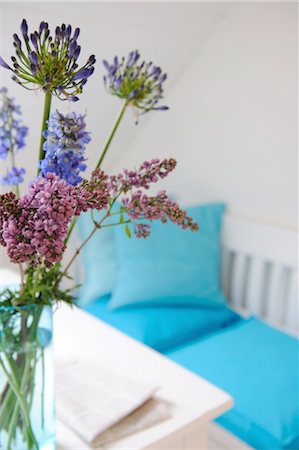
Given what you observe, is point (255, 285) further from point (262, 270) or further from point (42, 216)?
point (42, 216)

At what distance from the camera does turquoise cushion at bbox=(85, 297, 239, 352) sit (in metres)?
1.55

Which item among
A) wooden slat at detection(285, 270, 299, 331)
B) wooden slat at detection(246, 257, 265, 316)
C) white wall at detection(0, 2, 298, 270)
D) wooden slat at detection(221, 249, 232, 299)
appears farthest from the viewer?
wooden slat at detection(221, 249, 232, 299)

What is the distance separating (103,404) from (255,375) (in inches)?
25.5

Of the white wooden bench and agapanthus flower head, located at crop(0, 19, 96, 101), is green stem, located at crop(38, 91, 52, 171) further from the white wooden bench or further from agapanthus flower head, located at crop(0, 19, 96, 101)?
the white wooden bench

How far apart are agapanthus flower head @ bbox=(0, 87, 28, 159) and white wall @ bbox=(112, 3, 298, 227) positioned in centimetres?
28

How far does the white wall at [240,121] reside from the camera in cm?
110

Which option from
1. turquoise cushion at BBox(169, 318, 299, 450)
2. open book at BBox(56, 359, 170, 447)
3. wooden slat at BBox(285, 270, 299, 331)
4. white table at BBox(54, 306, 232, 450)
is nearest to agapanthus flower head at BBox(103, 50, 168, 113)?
white table at BBox(54, 306, 232, 450)

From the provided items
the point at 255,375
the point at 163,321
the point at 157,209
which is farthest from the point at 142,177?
the point at 163,321

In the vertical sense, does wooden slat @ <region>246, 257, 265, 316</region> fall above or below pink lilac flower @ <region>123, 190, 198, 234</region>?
below

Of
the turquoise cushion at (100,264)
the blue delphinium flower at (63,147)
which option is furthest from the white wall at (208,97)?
the turquoise cushion at (100,264)

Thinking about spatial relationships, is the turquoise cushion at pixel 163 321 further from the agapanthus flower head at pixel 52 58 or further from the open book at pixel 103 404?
the agapanthus flower head at pixel 52 58

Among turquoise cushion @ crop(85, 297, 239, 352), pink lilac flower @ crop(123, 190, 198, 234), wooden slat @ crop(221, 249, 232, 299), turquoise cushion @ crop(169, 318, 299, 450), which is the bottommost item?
turquoise cushion @ crop(169, 318, 299, 450)

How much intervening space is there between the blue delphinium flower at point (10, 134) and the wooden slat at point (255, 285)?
125 centimetres

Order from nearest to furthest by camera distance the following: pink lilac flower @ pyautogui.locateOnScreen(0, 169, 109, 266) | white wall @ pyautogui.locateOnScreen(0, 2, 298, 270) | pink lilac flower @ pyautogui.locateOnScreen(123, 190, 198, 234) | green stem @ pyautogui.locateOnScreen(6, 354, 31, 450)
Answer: pink lilac flower @ pyautogui.locateOnScreen(0, 169, 109, 266), pink lilac flower @ pyautogui.locateOnScreen(123, 190, 198, 234), green stem @ pyautogui.locateOnScreen(6, 354, 31, 450), white wall @ pyautogui.locateOnScreen(0, 2, 298, 270)
